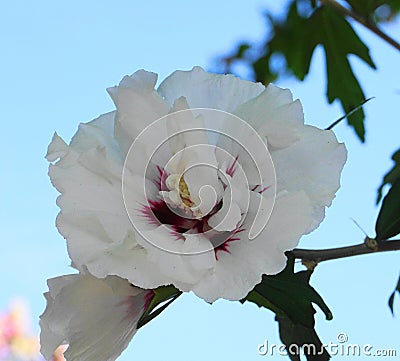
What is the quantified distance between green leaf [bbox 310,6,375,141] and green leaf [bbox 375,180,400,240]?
0.40m

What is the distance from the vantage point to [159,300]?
0.55 metres

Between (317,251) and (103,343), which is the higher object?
(317,251)

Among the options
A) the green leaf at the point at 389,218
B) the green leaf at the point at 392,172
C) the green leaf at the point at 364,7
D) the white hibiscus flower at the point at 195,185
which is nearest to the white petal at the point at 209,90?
the white hibiscus flower at the point at 195,185

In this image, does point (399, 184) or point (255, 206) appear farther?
point (399, 184)

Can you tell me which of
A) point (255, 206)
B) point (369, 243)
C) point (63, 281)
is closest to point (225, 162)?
point (255, 206)

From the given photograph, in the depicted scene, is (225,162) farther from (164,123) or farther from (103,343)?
(103,343)

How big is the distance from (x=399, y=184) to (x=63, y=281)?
0.39 metres

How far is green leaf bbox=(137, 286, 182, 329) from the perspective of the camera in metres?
0.54

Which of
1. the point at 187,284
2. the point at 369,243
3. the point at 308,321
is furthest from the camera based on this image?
the point at 369,243

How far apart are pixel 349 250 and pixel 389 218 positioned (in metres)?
0.08

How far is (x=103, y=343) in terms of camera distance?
0.56m

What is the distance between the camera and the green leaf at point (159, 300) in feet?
1.77

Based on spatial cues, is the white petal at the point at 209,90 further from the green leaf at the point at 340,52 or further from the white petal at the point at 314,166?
the green leaf at the point at 340,52

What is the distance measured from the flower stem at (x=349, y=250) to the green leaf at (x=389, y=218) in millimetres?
14
